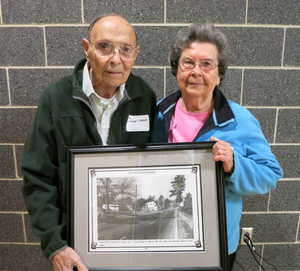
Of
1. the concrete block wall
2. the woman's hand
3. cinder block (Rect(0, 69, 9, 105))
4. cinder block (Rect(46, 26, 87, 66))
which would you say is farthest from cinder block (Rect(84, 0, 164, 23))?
the woman's hand

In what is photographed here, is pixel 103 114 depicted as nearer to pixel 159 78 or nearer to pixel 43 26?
pixel 159 78

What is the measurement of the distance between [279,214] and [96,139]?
56.7 inches

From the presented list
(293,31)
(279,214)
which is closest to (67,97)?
(293,31)

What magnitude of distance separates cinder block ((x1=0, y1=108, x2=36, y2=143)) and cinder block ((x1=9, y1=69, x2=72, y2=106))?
0.18ft

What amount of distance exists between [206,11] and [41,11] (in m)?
1.00

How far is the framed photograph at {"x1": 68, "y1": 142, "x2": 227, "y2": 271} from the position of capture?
0.98m

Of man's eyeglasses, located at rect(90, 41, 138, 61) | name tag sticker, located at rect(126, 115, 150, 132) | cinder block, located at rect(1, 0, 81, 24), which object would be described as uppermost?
cinder block, located at rect(1, 0, 81, 24)

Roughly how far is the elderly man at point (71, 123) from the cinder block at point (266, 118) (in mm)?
933

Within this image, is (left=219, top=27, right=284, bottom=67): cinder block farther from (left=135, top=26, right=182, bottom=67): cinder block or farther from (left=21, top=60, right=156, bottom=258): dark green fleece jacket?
(left=21, top=60, right=156, bottom=258): dark green fleece jacket

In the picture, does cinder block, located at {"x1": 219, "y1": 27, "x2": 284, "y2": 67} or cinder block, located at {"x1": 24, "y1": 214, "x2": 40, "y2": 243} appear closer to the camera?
cinder block, located at {"x1": 219, "y1": 27, "x2": 284, "y2": 67}

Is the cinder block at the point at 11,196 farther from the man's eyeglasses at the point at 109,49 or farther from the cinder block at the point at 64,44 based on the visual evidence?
the man's eyeglasses at the point at 109,49

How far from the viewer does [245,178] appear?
1.02 metres

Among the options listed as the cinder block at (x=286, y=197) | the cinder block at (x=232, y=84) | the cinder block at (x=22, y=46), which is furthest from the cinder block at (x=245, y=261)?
the cinder block at (x=22, y=46)

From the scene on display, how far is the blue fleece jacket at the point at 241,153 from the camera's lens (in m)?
1.04
